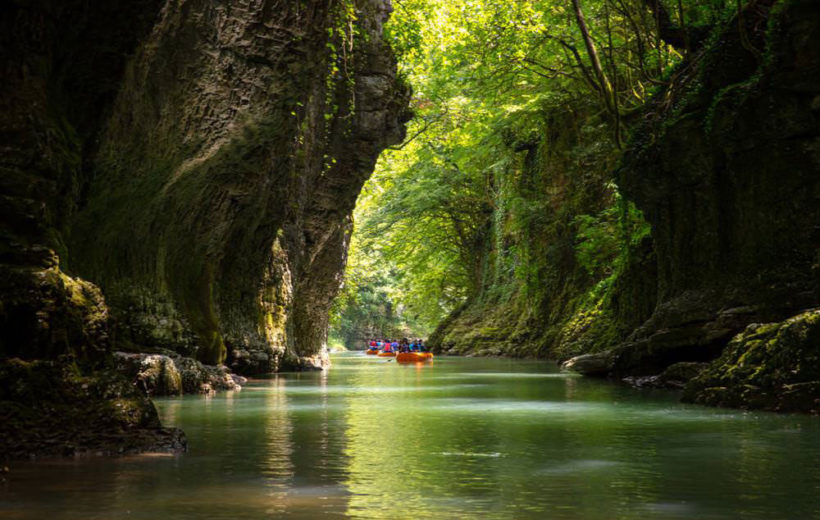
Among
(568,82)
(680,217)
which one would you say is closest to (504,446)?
(680,217)

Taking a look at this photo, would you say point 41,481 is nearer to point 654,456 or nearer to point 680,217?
point 654,456

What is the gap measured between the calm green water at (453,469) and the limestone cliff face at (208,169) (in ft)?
14.1

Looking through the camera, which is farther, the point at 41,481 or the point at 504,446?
the point at 504,446

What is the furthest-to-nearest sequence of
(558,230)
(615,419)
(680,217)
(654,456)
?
(558,230)
(680,217)
(615,419)
(654,456)

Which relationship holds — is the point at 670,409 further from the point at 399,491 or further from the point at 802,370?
the point at 399,491

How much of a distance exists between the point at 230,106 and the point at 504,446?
9.67 m

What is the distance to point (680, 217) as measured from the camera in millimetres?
19266

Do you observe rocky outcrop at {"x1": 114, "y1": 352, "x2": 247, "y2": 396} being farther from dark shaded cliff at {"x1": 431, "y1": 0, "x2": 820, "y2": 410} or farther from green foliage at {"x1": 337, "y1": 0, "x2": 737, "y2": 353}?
green foliage at {"x1": 337, "y1": 0, "x2": 737, "y2": 353}

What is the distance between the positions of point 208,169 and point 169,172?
1479 millimetres

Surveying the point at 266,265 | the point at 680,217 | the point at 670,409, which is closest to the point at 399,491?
the point at 670,409

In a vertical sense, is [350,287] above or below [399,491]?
above

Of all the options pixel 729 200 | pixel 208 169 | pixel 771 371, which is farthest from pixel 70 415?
pixel 729 200

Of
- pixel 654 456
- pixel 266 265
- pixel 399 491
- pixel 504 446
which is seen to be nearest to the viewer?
pixel 399 491

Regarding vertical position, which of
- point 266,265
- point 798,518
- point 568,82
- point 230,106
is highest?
point 568,82
